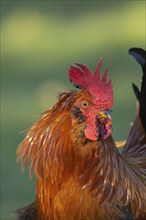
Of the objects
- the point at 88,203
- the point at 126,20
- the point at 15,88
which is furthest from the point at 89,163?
the point at 126,20

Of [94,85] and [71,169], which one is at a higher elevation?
[94,85]

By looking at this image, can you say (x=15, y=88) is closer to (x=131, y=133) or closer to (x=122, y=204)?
(x=131, y=133)

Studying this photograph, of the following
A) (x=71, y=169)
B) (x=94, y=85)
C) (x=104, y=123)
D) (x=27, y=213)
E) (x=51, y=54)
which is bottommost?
(x=27, y=213)

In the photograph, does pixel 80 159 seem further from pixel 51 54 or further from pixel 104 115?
pixel 51 54

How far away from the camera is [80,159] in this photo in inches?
166

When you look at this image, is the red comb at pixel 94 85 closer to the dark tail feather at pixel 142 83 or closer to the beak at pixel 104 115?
the beak at pixel 104 115

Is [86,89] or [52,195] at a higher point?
[86,89]

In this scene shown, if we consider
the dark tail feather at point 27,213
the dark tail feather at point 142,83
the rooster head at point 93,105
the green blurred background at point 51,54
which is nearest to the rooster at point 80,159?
the rooster head at point 93,105

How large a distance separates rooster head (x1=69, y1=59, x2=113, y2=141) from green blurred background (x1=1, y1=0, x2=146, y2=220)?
1.90 meters

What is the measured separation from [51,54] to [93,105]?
13.4 ft

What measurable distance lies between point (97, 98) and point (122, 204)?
60cm

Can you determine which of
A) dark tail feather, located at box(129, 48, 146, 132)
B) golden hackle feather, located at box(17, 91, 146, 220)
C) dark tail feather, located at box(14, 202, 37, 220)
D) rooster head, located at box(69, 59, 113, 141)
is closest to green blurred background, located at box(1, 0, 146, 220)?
dark tail feather, located at box(14, 202, 37, 220)

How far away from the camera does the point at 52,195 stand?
4.25 metres

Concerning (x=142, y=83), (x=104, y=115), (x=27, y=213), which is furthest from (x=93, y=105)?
(x=27, y=213)
